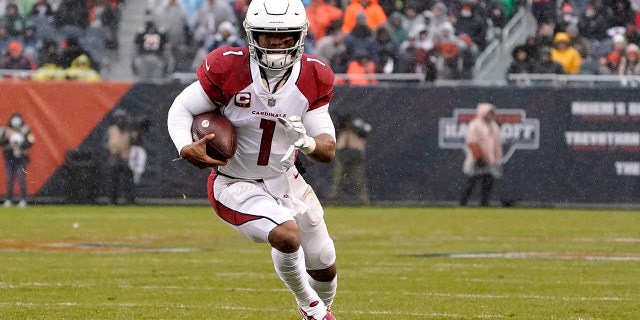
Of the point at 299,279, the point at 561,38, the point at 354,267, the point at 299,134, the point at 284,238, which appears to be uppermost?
the point at 299,134

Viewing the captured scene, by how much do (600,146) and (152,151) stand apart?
640cm

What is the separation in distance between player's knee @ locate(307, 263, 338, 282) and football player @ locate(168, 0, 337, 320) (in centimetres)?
3

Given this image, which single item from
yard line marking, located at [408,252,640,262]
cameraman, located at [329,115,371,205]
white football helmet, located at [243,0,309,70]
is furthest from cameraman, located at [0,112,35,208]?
Answer: white football helmet, located at [243,0,309,70]

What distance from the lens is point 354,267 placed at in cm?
1012

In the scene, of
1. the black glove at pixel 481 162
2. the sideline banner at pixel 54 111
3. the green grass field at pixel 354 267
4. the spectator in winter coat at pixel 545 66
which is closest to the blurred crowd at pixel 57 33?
the sideline banner at pixel 54 111

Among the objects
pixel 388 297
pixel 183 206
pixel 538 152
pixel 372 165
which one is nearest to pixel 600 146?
pixel 538 152

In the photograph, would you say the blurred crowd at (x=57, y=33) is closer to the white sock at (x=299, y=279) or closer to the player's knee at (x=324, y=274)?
the player's knee at (x=324, y=274)

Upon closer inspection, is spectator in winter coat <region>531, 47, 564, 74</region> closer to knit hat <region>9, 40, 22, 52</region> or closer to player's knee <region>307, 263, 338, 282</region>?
knit hat <region>9, 40, 22, 52</region>

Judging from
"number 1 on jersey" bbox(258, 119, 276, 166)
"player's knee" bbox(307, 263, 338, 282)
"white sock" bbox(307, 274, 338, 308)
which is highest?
"number 1 on jersey" bbox(258, 119, 276, 166)

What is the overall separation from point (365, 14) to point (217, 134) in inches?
544

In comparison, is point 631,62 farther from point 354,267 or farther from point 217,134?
point 217,134

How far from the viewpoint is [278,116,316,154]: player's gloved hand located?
573cm

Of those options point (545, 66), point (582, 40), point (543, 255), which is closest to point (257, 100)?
point (543, 255)

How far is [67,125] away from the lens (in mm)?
18594
